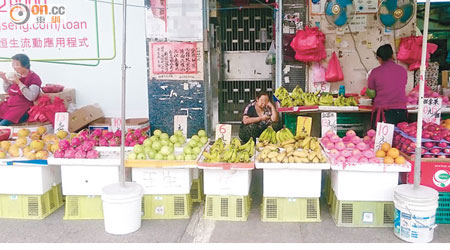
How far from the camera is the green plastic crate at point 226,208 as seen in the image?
172 inches

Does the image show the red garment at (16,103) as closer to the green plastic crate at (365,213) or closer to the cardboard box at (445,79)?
the green plastic crate at (365,213)

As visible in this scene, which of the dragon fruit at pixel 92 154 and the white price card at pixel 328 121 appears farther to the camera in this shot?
the white price card at pixel 328 121

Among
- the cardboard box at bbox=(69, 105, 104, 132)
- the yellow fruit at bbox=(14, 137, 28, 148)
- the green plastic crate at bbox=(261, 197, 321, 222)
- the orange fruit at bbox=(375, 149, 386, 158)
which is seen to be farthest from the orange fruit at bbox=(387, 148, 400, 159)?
the cardboard box at bbox=(69, 105, 104, 132)

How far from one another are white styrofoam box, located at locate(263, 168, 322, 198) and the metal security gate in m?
4.58

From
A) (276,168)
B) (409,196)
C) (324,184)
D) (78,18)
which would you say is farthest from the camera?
(78,18)

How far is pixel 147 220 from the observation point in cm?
445

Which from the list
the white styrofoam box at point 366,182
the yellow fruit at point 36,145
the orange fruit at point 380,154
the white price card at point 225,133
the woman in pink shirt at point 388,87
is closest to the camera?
the white styrofoam box at point 366,182

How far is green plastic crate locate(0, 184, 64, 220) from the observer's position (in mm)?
4484

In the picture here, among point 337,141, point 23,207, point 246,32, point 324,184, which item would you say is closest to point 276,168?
point 337,141

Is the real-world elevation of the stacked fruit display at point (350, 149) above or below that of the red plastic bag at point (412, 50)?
below

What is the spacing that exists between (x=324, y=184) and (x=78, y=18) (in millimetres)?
4484

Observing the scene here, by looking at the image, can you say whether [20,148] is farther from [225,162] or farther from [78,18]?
[78,18]

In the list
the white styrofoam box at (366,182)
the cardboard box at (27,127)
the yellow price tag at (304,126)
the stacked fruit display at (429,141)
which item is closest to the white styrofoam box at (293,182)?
the white styrofoam box at (366,182)

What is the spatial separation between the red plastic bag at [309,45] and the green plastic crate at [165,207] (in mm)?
3772
